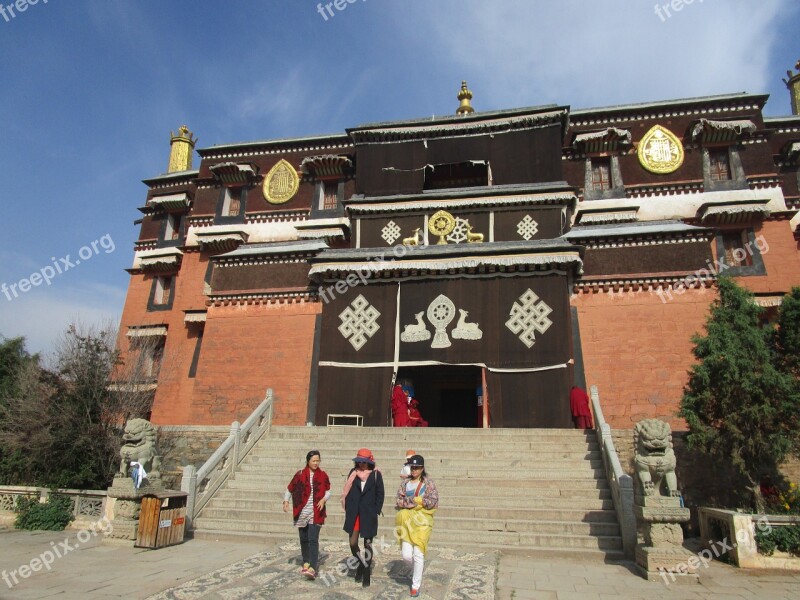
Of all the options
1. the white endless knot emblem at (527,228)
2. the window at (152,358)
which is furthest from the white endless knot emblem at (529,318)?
the window at (152,358)

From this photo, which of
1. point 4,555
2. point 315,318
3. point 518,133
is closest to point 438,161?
point 518,133

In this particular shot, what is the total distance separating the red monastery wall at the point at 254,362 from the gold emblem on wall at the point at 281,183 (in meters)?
6.87

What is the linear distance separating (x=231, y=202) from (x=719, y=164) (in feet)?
68.7

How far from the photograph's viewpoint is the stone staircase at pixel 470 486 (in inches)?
365

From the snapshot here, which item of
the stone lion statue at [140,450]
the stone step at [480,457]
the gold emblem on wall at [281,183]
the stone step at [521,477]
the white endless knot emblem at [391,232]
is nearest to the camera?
the stone lion statue at [140,450]

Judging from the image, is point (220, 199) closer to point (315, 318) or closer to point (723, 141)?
point (315, 318)

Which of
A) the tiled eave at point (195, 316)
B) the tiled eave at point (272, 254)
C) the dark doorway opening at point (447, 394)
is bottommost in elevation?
the dark doorway opening at point (447, 394)

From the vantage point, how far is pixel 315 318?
18.8 meters

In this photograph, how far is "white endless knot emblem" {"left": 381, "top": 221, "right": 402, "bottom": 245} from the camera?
20.0 m

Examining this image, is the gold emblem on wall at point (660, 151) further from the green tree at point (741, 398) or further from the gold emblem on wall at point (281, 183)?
the gold emblem on wall at point (281, 183)

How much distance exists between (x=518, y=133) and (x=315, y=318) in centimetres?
1043

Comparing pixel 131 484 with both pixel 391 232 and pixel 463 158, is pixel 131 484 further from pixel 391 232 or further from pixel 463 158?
pixel 463 158

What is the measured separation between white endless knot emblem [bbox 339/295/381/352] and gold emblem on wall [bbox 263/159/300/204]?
8.77 meters

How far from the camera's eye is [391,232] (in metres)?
20.1
